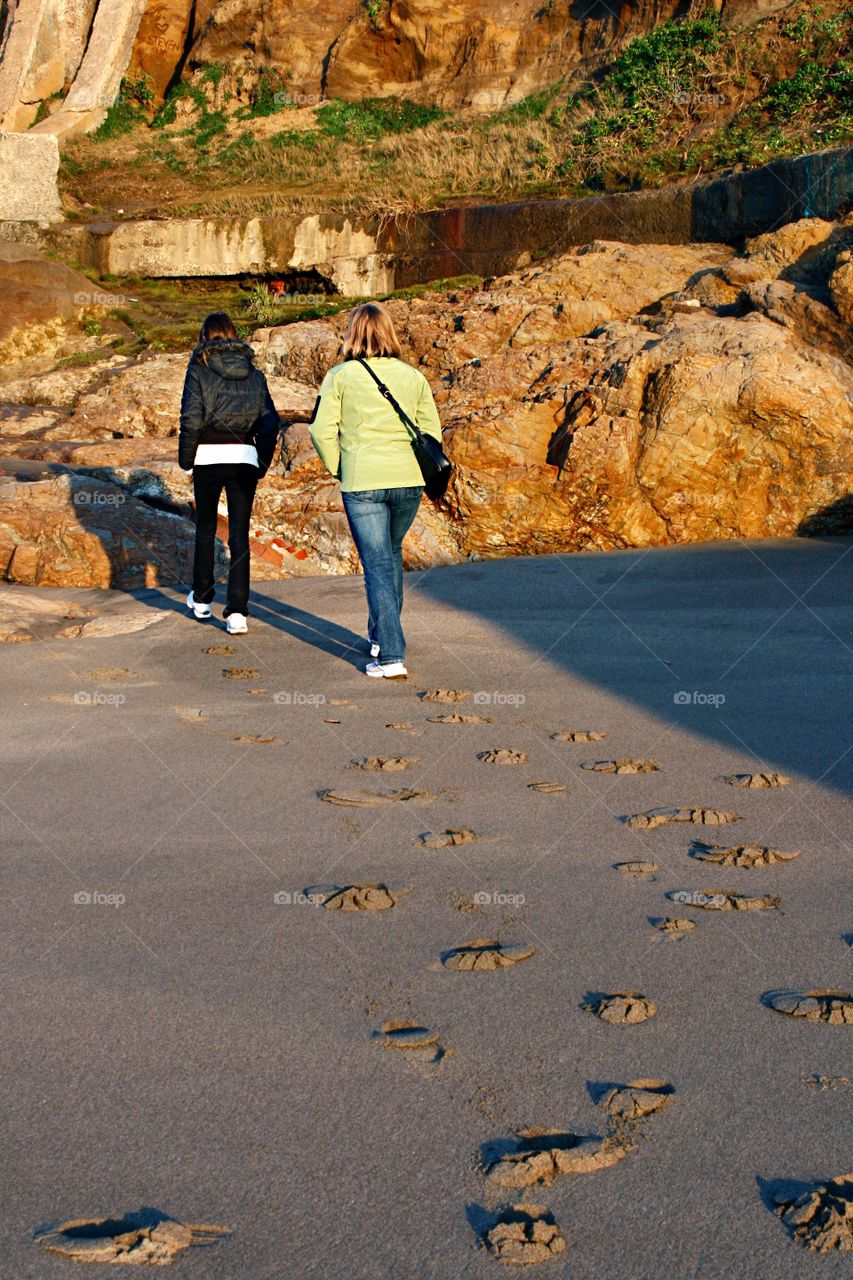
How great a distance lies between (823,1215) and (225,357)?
19.4 ft

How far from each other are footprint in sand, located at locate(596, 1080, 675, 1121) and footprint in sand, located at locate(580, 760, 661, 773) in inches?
84.5

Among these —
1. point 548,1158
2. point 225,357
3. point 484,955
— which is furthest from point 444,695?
point 548,1158

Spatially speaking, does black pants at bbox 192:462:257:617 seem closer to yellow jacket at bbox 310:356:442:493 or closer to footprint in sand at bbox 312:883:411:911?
yellow jacket at bbox 310:356:442:493

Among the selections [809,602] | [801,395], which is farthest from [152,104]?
[809,602]

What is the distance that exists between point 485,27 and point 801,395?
19.7 m

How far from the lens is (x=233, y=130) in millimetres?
26797

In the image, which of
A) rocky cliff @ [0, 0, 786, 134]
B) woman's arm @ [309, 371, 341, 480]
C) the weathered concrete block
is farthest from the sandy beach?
rocky cliff @ [0, 0, 786, 134]

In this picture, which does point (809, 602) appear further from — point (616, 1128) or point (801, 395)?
point (616, 1128)

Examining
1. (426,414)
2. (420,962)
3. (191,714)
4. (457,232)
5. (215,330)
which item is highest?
(457,232)

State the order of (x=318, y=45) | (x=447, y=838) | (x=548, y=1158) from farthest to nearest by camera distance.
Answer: (x=318, y=45) < (x=447, y=838) < (x=548, y=1158)

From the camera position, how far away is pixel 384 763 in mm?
4516

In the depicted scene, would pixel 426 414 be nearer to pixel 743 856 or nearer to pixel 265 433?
pixel 265 433

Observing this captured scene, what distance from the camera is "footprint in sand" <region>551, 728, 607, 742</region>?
4.79 m

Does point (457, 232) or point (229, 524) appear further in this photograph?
point (457, 232)
